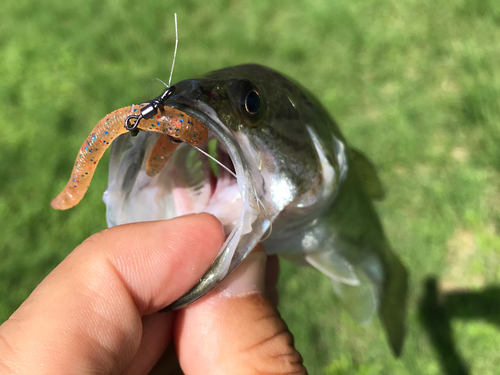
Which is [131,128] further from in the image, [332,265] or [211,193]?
[332,265]

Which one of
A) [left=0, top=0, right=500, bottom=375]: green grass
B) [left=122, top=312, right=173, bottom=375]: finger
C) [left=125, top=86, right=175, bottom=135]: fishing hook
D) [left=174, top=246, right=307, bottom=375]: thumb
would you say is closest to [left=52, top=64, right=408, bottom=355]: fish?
[left=125, top=86, right=175, bottom=135]: fishing hook

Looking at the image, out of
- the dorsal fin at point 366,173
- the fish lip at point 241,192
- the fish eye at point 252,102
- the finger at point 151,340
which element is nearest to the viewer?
the fish lip at point 241,192

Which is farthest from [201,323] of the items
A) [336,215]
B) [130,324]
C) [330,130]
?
[330,130]

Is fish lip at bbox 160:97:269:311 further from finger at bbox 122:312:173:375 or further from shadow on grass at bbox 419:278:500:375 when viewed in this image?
shadow on grass at bbox 419:278:500:375

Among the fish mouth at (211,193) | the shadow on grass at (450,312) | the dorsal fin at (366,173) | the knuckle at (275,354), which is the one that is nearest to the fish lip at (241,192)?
the fish mouth at (211,193)

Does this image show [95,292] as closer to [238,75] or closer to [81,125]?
[238,75]

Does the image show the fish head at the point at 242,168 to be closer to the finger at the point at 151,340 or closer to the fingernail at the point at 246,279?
the fingernail at the point at 246,279

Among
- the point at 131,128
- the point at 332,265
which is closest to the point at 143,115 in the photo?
the point at 131,128
